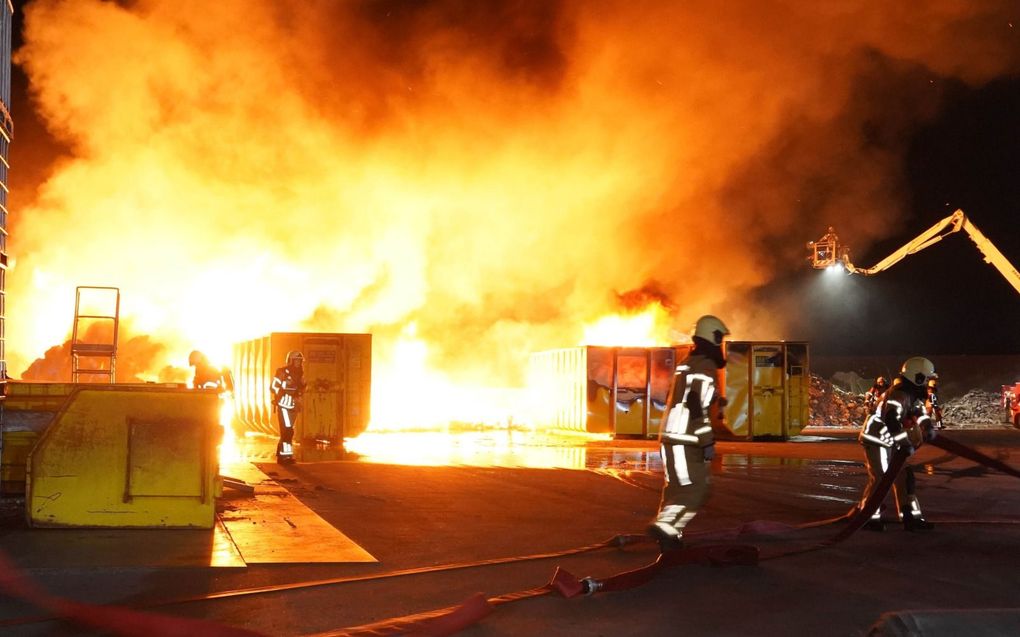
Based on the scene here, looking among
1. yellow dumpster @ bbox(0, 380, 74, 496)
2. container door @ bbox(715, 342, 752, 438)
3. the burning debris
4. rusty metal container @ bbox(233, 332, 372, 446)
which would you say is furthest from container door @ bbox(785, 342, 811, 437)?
yellow dumpster @ bbox(0, 380, 74, 496)

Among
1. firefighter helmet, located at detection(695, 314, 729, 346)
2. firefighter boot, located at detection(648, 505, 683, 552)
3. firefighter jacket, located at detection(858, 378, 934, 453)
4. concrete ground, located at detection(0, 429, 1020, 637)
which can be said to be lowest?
concrete ground, located at detection(0, 429, 1020, 637)

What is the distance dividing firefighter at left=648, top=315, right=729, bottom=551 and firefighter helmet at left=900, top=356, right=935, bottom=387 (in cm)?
287

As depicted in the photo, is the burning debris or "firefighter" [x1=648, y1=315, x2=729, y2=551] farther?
the burning debris

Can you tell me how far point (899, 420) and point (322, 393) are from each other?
34.6 ft

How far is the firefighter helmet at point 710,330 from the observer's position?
674 cm

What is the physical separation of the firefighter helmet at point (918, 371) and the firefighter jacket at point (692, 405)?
113 inches

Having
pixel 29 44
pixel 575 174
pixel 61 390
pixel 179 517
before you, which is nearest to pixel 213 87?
pixel 29 44

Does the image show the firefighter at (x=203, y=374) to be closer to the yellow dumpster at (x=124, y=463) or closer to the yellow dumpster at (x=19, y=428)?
the yellow dumpster at (x=19, y=428)

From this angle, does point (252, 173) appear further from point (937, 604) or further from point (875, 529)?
point (937, 604)

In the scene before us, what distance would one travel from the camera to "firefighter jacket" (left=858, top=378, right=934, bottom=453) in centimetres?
842

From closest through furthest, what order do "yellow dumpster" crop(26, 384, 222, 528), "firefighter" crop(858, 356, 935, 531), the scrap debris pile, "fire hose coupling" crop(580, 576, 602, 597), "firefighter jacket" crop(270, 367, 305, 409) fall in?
"fire hose coupling" crop(580, 576, 602, 597), "yellow dumpster" crop(26, 384, 222, 528), "firefighter" crop(858, 356, 935, 531), "firefighter jacket" crop(270, 367, 305, 409), the scrap debris pile

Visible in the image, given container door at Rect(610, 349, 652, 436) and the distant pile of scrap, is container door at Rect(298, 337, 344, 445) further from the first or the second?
the distant pile of scrap

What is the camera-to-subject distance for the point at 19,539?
6938mm

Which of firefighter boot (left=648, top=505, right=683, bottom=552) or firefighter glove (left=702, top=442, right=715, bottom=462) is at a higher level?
firefighter glove (left=702, top=442, right=715, bottom=462)
